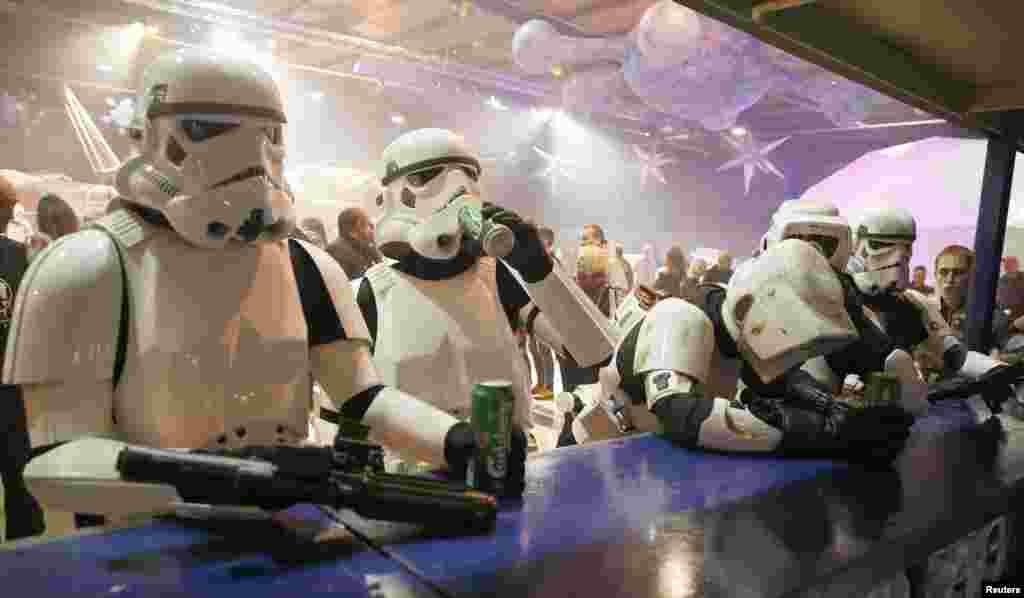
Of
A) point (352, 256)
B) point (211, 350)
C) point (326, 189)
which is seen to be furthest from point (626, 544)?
point (326, 189)

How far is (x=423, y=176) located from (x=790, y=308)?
3.39 ft

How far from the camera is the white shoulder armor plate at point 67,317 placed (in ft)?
3.76

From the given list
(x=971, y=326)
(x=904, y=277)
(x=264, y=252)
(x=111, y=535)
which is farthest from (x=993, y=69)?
(x=111, y=535)

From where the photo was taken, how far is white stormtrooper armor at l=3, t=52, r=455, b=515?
1156mm

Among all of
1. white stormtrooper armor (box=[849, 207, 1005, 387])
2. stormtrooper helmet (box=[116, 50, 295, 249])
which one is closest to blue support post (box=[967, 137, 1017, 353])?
white stormtrooper armor (box=[849, 207, 1005, 387])

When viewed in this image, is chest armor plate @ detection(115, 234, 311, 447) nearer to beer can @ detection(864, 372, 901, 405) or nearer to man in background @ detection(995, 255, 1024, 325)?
beer can @ detection(864, 372, 901, 405)

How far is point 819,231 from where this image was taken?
2295 millimetres

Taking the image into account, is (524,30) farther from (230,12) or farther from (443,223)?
(443,223)

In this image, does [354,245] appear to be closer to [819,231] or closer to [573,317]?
[573,317]

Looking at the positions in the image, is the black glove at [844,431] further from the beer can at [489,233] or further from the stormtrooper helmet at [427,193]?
the stormtrooper helmet at [427,193]

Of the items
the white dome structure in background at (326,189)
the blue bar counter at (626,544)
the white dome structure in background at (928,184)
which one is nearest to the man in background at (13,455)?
the blue bar counter at (626,544)

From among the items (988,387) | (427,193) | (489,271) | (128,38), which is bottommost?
(988,387)

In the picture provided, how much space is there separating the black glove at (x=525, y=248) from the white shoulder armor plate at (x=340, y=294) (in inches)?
14.5

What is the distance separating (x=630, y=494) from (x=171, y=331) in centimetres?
93
